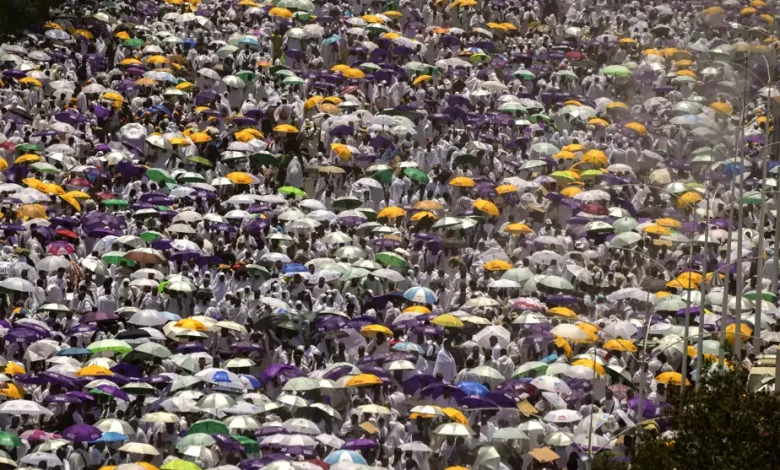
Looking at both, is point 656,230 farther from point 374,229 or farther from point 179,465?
point 179,465

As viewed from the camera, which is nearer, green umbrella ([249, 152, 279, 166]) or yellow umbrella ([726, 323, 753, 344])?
yellow umbrella ([726, 323, 753, 344])

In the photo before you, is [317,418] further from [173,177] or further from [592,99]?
[592,99]

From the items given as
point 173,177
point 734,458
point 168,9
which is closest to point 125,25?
point 168,9

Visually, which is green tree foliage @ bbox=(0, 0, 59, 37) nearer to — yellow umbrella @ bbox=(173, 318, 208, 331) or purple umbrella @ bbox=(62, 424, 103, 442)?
yellow umbrella @ bbox=(173, 318, 208, 331)

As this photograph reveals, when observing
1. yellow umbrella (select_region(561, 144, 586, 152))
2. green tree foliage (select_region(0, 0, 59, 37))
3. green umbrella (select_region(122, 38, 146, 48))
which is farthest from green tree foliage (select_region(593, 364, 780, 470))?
green tree foliage (select_region(0, 0, 59, 37))

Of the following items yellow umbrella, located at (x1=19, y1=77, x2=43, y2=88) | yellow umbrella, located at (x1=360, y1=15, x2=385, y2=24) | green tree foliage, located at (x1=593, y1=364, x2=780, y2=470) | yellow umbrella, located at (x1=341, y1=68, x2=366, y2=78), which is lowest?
yellow umbrella, located at (x1=341, y1=68, x2=366, y2=78)

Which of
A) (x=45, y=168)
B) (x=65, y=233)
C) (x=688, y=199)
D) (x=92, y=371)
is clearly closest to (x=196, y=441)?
(x=92, y=371)

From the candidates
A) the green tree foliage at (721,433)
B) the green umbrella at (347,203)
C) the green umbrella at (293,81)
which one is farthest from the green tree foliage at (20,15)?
the green tree foliage at (721,433)
